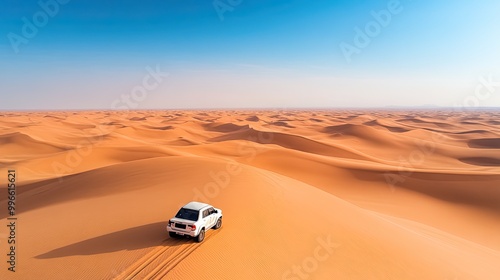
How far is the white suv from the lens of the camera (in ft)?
27.0

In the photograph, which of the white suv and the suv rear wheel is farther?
the suv rear wheel

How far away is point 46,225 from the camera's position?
419 inches

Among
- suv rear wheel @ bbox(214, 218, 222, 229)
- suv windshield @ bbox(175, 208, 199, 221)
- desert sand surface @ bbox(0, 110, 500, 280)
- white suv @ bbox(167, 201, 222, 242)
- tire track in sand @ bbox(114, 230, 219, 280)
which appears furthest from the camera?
suv rear wheel @ bbox(214, 218, 222, 229)

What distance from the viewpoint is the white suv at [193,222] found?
823cm

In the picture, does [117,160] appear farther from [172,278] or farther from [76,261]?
[172,278]

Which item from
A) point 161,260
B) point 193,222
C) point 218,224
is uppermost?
point 193,222

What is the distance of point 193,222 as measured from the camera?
325 inches

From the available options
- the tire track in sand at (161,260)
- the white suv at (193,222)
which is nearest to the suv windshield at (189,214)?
the white suv at (193,222)

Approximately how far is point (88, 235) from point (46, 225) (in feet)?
8.68

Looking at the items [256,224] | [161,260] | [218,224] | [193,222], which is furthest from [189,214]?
[256,224]

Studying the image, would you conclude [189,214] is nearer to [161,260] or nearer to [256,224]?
[161,260]

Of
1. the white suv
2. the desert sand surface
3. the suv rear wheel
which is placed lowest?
the desert sand surface

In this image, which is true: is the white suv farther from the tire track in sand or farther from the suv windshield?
the tire track in sand

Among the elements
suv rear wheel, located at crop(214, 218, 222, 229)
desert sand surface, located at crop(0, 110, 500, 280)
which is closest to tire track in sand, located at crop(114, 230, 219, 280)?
desert sand surface, located at crop(0, 110, 500, 280)
